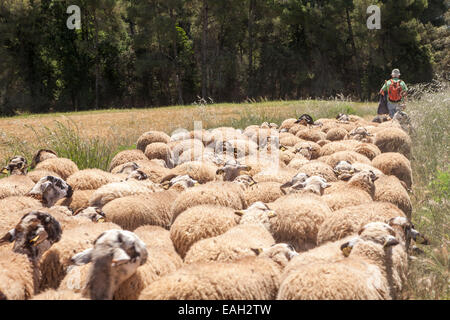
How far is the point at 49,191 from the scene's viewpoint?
536 centimetres

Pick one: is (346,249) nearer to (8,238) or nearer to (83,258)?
(83,258)

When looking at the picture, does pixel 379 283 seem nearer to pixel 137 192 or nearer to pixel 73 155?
pixel 137 192

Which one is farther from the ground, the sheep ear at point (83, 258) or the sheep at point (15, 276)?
the sheep ear at point (83, 258)

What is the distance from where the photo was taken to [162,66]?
114 ft

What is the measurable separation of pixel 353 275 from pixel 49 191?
3.98 meters

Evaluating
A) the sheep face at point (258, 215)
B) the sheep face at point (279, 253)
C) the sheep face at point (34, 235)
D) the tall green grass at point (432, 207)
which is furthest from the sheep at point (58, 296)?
the tall green grass at point (432, 207)

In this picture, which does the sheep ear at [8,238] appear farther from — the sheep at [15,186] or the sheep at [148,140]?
the sheep at [148,140]

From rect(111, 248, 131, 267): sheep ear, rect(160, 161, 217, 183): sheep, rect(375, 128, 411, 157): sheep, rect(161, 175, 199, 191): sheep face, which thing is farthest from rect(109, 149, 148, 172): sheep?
rect(111, 248, 131, 267): sheep ear

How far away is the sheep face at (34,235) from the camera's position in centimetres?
350

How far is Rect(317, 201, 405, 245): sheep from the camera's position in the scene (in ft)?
12.8

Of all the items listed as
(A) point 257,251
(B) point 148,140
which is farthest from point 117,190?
(B) point 148,140

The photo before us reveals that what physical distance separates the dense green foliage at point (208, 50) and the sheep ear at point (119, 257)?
3080 cm

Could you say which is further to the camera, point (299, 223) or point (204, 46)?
point (204, 46)

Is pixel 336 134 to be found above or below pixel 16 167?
above
